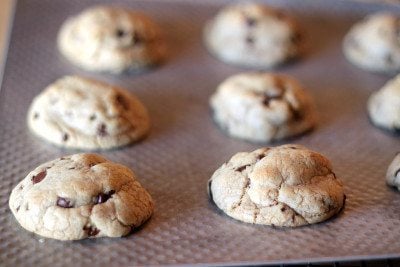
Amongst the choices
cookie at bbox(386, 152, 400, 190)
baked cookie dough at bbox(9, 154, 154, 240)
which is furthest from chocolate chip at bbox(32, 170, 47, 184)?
cookie at bbox(386, 152, 400, 190)

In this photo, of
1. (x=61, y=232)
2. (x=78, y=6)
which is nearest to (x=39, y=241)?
(x=61, y=232)

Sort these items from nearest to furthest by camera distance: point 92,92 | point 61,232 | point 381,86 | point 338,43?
point 61,232
point 92,92
point 381,86
point 338,43

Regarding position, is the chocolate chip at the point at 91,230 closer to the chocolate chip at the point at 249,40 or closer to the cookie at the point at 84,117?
the cookie at the point at 84,117

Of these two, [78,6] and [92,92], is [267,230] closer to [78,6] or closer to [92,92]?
[92,92]

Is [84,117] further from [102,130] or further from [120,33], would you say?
[120,33]

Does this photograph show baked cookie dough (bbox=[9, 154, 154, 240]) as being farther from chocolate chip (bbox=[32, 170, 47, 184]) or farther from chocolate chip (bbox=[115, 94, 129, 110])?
chocolate chip (bbox=[115, 94, 129, 110])

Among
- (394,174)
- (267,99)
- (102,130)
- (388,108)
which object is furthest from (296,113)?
(102,130)
